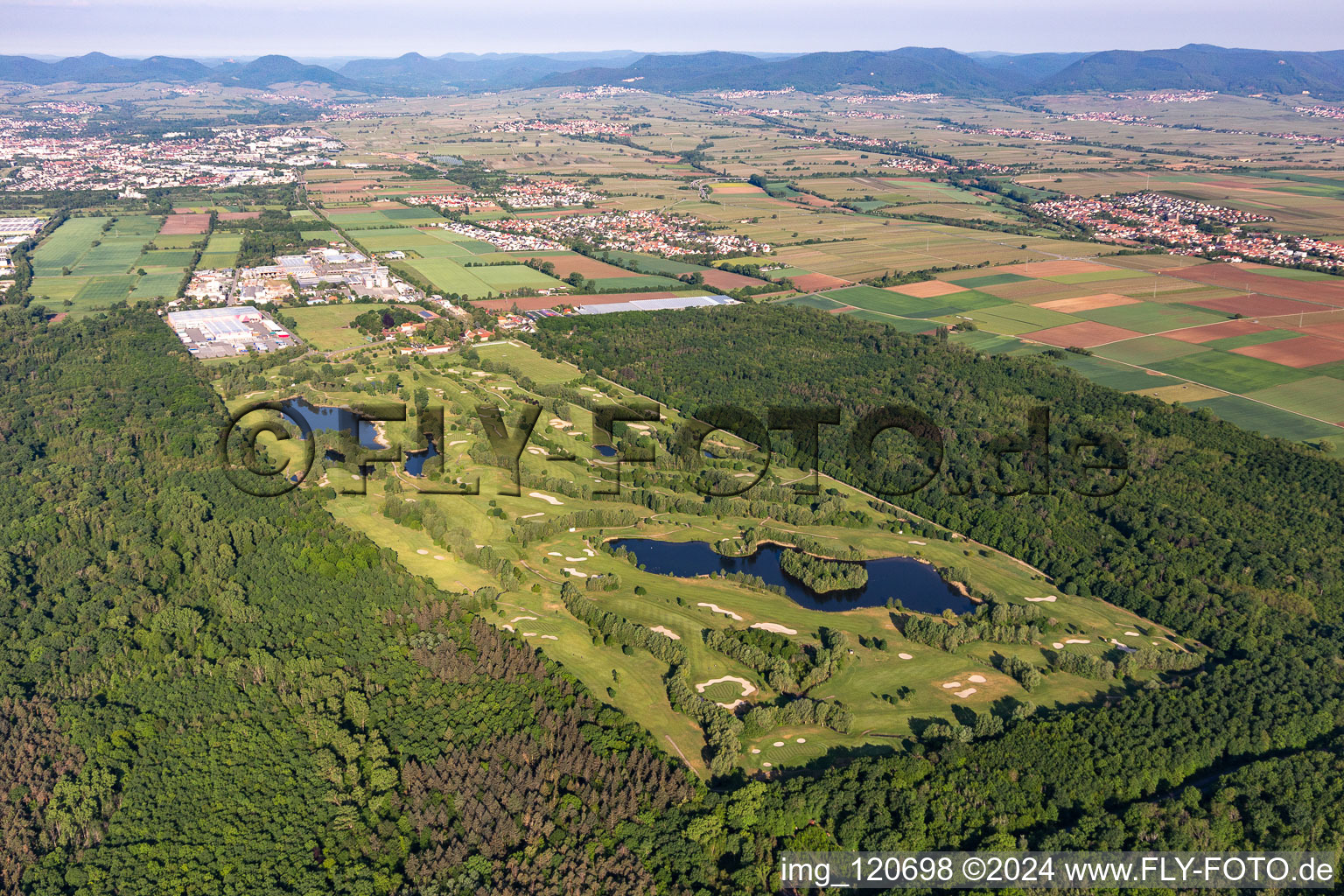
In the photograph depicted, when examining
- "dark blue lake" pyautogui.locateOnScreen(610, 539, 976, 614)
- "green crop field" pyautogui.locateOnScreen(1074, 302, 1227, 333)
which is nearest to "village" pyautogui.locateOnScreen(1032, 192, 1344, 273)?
"green crop field" pyautogui.locateOnScreen(1074, 302, 1227, 333)

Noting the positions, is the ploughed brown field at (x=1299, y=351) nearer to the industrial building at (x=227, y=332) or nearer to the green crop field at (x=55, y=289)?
the industrial building at (x=227, y=332)

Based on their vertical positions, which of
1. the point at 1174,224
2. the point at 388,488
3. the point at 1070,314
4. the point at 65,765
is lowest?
the point at 65,765

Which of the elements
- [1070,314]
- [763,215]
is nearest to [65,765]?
[1070,314]

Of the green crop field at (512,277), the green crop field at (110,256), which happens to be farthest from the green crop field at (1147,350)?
the green crop field at (110,256)

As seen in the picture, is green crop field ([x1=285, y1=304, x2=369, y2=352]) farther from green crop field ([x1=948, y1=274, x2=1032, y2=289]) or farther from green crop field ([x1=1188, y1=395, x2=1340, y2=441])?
green crop field ([x1=1188, y1=395, x2=1340, y2=441])

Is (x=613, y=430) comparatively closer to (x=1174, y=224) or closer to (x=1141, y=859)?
(x=1141, y=859)

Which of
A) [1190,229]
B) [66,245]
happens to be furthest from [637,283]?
[1190,229]

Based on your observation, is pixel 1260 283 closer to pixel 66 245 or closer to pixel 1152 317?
pixel 1152 317
